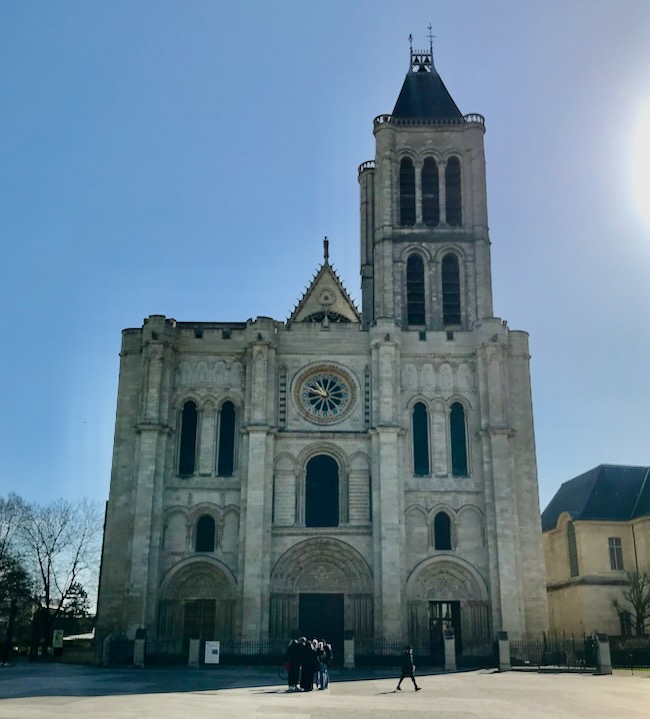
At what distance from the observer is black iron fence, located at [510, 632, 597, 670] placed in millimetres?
34781

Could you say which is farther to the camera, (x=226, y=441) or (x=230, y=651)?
(x=226, y=441)

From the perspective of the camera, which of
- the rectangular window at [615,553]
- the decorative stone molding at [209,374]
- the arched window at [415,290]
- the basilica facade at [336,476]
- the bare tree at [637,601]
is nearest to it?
the basilica facade at [336,476]

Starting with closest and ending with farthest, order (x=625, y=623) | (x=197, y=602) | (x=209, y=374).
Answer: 1. (x=197, y=602)
2. (x=209, y=374)
3. (x=625, y=623)

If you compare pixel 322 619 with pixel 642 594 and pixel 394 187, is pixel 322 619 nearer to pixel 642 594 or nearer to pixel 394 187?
pixel 642 594

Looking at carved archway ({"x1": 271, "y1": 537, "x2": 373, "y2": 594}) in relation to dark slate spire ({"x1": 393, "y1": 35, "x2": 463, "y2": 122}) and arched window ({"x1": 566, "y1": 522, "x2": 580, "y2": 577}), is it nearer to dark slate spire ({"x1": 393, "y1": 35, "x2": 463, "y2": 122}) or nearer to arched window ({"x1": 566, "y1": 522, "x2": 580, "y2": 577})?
arched window ({"x1": 566, "y1": 522, "x2": 580, "y2": 577})

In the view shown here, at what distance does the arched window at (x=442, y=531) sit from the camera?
128ft

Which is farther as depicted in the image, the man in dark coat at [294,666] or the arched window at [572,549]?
the arched window at [572,549]

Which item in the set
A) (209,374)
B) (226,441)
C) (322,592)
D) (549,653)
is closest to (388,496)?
(322,592)

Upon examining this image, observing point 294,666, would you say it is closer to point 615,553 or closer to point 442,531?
point 442,531

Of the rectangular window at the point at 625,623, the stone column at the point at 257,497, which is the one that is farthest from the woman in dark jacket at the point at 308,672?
the rectangular window at the point at 625,623

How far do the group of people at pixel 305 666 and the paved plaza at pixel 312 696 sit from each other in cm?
44

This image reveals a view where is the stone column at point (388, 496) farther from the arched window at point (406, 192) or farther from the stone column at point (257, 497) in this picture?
the arched window at point (406, 192)

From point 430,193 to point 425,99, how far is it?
6.30 meters

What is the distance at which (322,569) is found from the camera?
3872 centimetres
